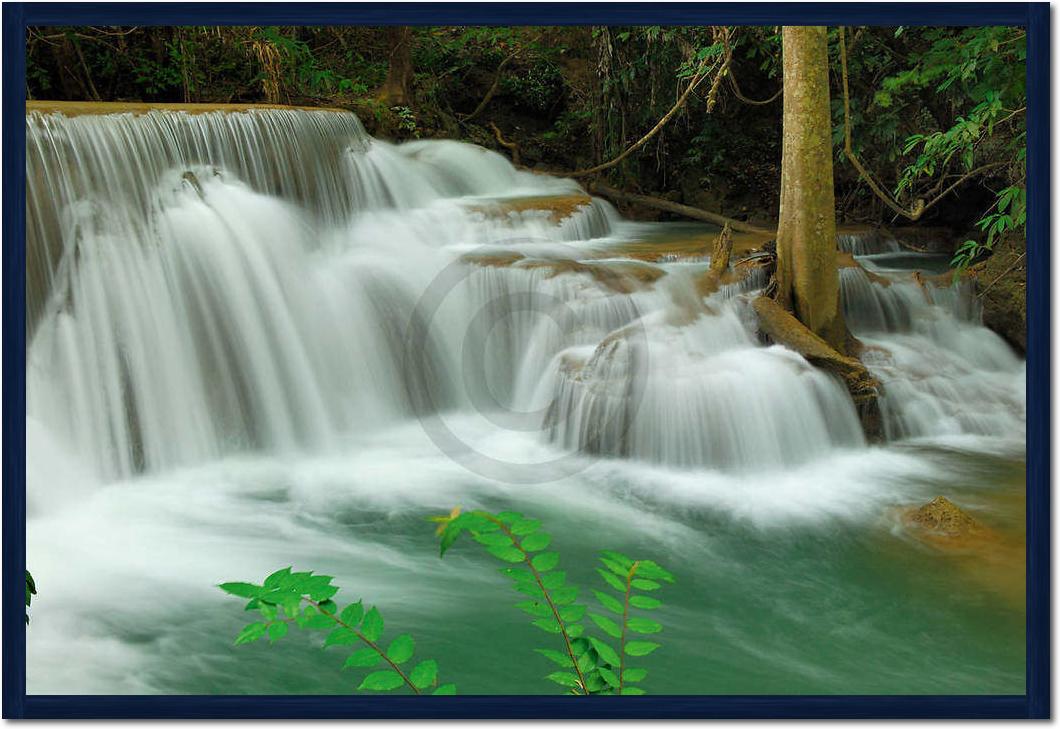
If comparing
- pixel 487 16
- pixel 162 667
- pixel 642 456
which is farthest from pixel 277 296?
pixel 487 16

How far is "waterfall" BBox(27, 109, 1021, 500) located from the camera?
4309mm

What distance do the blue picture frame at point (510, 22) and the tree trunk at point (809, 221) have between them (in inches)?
110

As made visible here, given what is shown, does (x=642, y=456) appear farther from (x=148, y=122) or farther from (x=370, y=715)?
(x=148, y=122)

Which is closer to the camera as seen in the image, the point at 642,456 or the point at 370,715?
the point at 370,715

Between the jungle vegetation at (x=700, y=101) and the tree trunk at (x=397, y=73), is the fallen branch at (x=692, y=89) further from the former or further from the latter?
the tree trunk at (x=397, y=73)

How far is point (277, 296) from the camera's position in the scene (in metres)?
4.97

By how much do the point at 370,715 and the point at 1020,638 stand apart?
189 cm

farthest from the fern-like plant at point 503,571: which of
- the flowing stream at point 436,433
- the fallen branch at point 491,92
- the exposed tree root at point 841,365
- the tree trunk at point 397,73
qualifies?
the fallen branch at point 491,92

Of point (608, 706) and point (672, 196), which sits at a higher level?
point (672, 196)

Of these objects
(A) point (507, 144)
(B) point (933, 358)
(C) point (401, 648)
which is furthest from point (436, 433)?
(A) point (507, 144)

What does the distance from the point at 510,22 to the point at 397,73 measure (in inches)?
242

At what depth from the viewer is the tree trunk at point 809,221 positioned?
501cm

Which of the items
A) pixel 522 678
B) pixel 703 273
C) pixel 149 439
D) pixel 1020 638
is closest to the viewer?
pixel 522 678

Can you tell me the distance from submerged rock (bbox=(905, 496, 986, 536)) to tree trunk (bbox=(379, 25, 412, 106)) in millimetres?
5560
